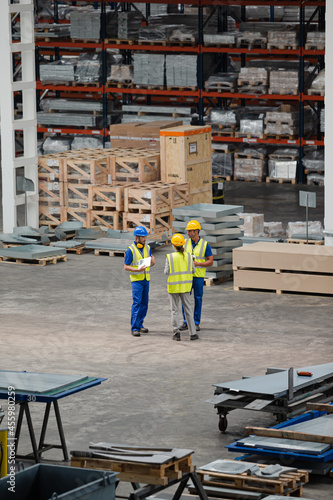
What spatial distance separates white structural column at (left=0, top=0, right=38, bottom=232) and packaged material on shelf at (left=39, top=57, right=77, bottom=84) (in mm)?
6602

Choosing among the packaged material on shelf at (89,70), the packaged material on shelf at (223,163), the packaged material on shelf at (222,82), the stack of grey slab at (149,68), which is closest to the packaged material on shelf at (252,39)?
the packaged material on shelf at (222,82)

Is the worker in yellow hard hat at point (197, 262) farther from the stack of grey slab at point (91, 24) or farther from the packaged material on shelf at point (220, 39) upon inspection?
the stack of grey slab at point (91, 24)

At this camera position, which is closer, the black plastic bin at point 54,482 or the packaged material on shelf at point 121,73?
the black plastic bin at point 54,482

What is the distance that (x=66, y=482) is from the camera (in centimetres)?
726

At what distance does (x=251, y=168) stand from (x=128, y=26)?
447cm

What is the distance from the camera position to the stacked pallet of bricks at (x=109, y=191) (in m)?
18.5

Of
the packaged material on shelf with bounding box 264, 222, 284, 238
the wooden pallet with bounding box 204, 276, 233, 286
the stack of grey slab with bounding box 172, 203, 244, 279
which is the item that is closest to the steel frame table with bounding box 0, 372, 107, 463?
the wooden pallet with bounding box 204, 276, 233, 286

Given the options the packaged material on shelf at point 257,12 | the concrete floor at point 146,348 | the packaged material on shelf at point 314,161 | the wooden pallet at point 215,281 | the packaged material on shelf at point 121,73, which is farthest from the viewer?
the packaged material on shelf at point 257,12

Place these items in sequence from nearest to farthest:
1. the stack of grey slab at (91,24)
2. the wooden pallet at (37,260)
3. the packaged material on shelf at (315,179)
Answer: the wooden pallet at (37,260) < the packaged material on shelf at (315,179) < the stack of grey slab at (91,24)

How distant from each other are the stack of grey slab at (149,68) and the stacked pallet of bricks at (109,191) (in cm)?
501

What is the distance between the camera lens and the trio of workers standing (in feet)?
41.7

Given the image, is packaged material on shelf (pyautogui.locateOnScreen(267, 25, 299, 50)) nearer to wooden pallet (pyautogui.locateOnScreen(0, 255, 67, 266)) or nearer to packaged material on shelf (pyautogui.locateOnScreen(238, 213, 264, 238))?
packaged material on shelf (pyautogui.locateOnScreen(238, 213, 264, 238))

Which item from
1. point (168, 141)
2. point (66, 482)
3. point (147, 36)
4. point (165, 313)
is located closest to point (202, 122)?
point (147, 36)

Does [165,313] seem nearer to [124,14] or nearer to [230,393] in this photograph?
[230,393]
